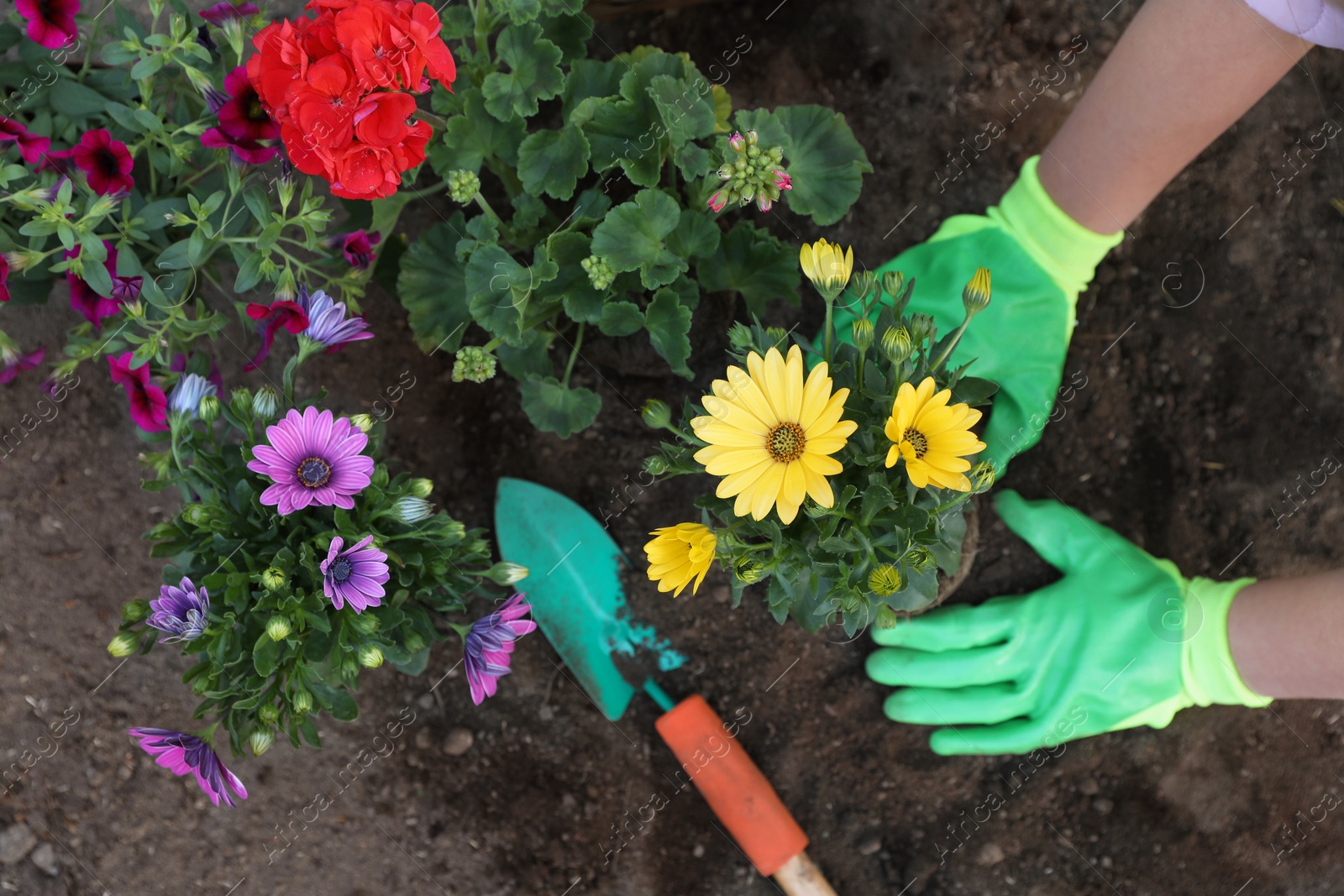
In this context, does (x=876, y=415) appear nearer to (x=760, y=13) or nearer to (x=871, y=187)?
(x=871, y=187)

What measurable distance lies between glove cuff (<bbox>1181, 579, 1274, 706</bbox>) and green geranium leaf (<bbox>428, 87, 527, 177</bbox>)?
1516mm

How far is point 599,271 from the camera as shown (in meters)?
1.39

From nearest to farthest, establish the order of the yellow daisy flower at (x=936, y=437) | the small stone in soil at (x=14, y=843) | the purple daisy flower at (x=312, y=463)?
the yellow daisy flower at (x=936, y=437), the purple daisy flower at (x=312, y=463), the small stone in soil at (x=14, y=843)

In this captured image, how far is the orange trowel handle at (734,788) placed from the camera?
1.77m

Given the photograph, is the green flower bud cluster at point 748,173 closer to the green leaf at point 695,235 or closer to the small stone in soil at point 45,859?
the green leaf at point 695,235

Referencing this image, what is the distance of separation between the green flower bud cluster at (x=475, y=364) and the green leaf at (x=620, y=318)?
19 cm

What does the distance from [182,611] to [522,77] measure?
0.91 m

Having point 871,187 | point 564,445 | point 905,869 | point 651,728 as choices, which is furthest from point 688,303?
point 905,869

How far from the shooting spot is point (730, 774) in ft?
5.88

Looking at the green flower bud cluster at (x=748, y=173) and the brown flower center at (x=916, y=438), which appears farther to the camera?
the green flower bud cluster at (x=748, y=173)

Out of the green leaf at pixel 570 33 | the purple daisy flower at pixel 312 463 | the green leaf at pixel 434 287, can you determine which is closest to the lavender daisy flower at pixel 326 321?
the purple daisy flower at pixel 312 463

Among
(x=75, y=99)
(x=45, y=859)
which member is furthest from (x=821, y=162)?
(x=45, y=859)

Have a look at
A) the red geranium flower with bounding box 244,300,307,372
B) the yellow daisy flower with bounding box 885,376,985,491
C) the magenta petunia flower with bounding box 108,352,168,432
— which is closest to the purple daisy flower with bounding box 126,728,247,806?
the magenta petunia flower with bounding box 108,352,168,432

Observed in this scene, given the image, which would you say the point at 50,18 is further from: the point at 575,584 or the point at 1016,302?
the point at 1016,302
